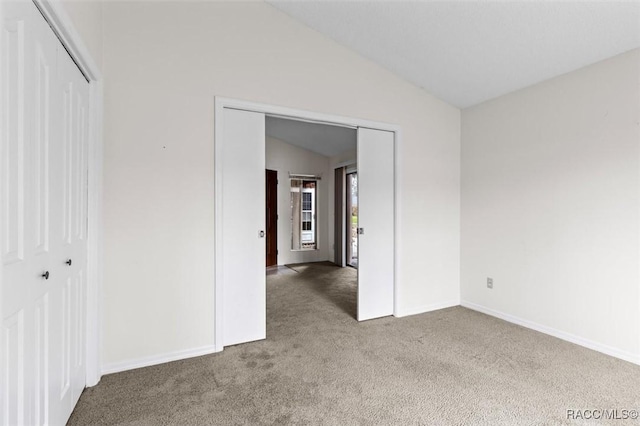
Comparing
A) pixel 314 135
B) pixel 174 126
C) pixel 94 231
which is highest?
pixel 314 135

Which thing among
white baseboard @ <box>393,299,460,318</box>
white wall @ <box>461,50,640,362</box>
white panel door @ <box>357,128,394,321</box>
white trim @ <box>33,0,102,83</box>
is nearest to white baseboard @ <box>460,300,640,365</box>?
white wall @ <box>461,50,640,362</box>

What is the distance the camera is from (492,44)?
8.52 ft

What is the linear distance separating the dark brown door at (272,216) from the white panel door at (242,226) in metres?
3.48

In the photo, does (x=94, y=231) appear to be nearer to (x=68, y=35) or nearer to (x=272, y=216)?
(x=68, y=35)

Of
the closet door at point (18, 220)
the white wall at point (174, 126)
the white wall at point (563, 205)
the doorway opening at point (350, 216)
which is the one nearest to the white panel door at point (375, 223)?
the white wall at point (174, 126)

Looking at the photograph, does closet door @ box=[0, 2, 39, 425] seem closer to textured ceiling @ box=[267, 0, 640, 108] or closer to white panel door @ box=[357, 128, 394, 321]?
textured ceiling @ box=[267, 0, 640, 108]

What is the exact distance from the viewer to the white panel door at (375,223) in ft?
10.6

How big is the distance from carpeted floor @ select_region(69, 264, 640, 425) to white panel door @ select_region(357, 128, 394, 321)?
386 millimetres

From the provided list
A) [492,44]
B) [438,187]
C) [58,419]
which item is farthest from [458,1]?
[58,419]

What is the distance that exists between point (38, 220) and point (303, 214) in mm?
5551

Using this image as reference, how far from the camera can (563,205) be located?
275 centimetres

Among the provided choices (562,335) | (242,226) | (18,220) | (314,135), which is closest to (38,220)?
(18,220)

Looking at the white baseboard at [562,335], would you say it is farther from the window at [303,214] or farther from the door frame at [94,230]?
the window at [303,214]

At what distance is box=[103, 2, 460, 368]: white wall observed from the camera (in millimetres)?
2229
